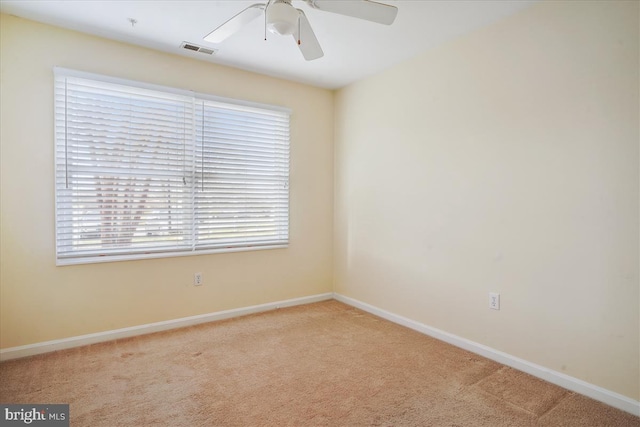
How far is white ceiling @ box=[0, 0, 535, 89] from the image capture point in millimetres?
2381

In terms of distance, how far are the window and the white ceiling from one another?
0.40m

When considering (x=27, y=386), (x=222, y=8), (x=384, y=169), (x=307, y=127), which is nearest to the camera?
(x=27, y=386)

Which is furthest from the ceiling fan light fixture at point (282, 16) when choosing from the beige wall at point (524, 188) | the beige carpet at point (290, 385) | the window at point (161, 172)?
the beige carpet at point (290, 385)

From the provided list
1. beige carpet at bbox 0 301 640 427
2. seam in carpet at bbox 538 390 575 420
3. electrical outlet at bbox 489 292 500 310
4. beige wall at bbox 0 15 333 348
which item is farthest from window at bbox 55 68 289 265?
seam in carpet at bbox 538 390 575 420

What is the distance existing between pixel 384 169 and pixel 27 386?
322 cm

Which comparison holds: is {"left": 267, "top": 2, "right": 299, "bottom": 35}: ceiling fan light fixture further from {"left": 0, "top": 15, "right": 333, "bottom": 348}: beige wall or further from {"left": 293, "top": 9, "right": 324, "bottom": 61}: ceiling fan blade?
{"left": 0, "top": 15, "right": 333, "bottom": 348}: beige wall

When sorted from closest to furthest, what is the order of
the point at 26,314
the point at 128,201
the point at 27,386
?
the point at 27,386
the point at 26,314
the point at 128,201

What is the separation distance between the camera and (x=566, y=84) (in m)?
2.22

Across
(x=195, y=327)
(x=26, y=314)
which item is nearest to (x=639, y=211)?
(x=195, y=327)

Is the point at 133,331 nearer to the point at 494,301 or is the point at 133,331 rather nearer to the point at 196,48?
the point at 196,48

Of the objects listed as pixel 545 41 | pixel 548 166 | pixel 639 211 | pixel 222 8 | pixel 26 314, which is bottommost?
pixel 26 314

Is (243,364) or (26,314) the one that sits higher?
(26,314)

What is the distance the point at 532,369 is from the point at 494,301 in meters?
0.49

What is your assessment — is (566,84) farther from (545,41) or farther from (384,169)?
(384,169)
